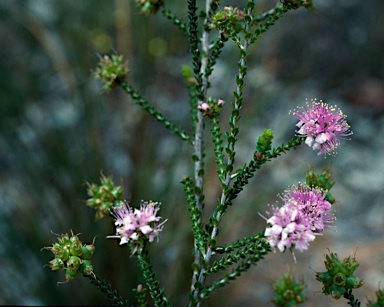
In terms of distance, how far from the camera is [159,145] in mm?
2883

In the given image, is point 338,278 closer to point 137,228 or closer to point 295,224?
point 295,224

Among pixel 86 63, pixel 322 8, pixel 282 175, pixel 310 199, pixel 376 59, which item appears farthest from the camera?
pixel 322 8

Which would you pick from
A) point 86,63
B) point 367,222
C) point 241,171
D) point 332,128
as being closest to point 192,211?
point 241,171

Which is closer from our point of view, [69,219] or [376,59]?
[69,219]

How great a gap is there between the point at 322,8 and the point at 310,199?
10.9 feet

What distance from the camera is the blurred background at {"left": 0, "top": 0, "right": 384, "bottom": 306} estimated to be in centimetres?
182

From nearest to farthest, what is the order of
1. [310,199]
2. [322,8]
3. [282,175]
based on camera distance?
[310,199], [282,175], [322,8]

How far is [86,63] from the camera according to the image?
203 cm

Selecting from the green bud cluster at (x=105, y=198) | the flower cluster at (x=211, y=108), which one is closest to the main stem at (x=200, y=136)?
the flower cluster at (x=211, y=108)

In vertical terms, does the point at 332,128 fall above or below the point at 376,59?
below

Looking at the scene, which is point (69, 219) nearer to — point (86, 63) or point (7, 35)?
point (86, 63)

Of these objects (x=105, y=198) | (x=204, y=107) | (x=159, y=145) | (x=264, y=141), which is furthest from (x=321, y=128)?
(x=159, y=145)

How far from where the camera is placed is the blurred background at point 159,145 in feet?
5.96

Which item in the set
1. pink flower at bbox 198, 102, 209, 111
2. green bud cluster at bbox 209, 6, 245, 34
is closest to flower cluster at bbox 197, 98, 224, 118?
pink flower at bbox 198, 102, 209, 111
